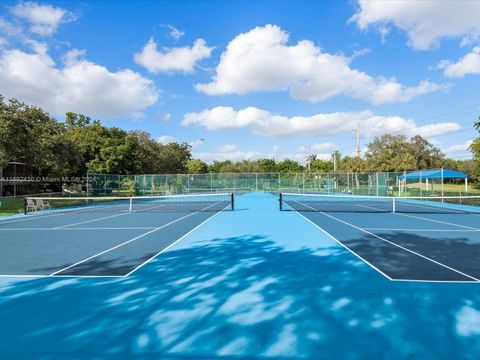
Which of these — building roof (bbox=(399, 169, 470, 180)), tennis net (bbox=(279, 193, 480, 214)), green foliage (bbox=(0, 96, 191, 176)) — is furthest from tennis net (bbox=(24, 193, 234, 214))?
building roof (bbox=(399, 169, 470, 180))

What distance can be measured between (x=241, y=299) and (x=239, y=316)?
22.9 inches

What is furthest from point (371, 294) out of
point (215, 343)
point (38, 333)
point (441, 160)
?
point (441, 160)

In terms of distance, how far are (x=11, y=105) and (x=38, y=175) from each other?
72.4 ft

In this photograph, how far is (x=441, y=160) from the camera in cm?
5834

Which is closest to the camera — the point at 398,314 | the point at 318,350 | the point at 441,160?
the point at 318,350

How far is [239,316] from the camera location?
4250 mm

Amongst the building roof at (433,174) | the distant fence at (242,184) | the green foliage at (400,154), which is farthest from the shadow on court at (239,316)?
the green foliage at (400,154)

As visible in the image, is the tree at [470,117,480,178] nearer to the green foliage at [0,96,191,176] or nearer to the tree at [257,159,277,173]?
the green foliage at [0,96,191,176]

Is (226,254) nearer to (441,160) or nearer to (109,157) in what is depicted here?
(109,157)

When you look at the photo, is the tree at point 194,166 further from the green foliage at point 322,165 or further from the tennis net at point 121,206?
the tennis net at point 121,206

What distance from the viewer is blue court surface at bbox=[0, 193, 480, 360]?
3.55 meters

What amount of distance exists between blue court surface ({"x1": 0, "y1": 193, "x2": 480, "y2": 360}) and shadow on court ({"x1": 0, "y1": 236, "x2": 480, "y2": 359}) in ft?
0.06

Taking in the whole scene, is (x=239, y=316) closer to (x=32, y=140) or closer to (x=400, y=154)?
(x=32, y=140)

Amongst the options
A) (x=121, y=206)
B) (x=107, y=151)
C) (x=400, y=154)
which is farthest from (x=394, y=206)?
(x=400, y=154)
